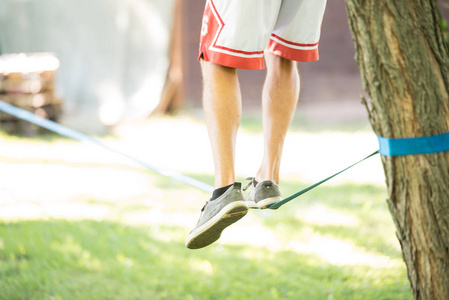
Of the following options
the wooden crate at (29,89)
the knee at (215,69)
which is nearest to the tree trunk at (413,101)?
the knee at (215,69)

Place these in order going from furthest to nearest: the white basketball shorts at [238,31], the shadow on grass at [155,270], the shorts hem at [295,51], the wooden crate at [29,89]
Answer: the wooden crate at [29,89]
the shadow on grass at [155,270]
the shorts hem at [295,51]
the white basketball shorts at [238,31]

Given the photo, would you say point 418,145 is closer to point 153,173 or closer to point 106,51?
point 153,173

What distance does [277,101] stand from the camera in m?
2.16

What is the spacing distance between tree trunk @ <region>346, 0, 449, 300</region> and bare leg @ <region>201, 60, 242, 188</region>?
16.1 inches

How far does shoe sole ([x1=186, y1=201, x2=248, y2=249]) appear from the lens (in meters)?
1.94

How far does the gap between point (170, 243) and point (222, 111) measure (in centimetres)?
227

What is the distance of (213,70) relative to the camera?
1.95 meters

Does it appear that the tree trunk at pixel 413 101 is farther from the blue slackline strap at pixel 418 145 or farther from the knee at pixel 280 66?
the knee at pixel 280 66

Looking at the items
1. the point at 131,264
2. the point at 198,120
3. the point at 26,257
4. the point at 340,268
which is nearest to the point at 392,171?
the point at 340,268

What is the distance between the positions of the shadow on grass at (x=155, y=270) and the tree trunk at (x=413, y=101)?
3.90 feet

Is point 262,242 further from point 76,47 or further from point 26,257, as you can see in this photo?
point 76,47

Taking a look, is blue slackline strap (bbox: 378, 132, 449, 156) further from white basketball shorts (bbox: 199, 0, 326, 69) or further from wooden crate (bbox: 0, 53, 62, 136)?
wooden crate (bbox: 0, 53, 62, 136)

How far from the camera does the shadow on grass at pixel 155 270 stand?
10.9 ft

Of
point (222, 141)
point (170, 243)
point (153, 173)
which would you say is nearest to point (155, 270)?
point (170, 243)
